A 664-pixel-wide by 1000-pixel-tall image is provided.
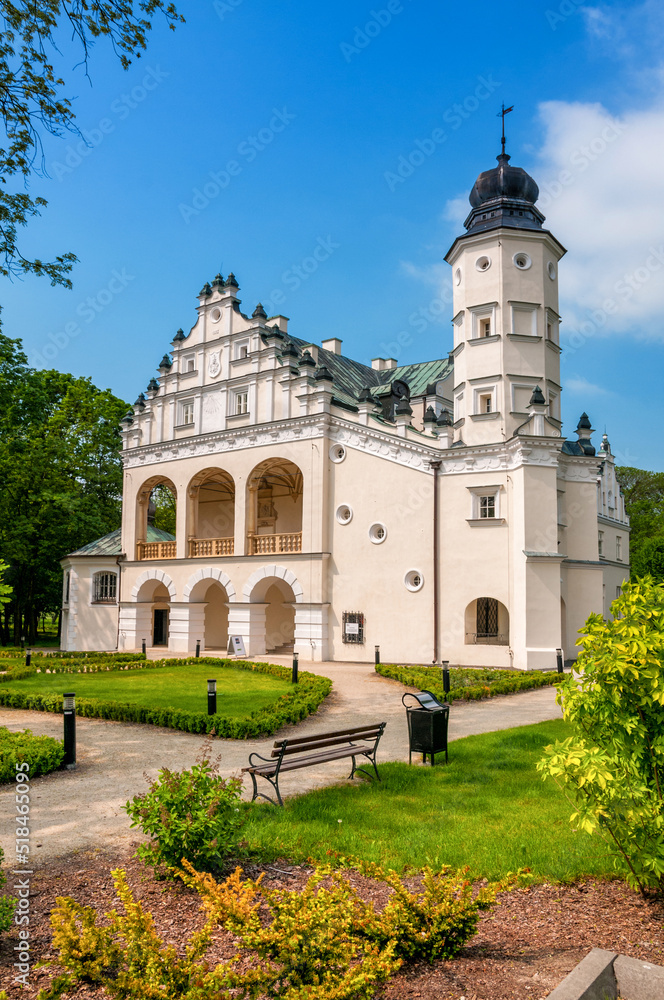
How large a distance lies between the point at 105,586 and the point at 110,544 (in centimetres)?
232

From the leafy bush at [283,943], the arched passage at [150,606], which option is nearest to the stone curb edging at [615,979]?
the leafy bush at [283,943]

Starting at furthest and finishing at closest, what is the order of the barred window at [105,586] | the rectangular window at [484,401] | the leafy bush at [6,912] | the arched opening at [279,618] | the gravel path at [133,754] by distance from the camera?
1. the barred window at [105,586]
2. the arched opening at [279,618]
3. the rectangular window at [484,401]
4. the gravel path at [133,754]
5. the leafy bush at [6,912]

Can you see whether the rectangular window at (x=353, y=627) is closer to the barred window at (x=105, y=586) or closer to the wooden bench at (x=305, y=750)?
the barred window at (x=105, y=586)

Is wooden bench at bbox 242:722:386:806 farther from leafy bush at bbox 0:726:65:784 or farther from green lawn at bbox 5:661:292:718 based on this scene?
green lawn at bbox 5:661:292:718

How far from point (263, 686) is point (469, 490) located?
437 inches

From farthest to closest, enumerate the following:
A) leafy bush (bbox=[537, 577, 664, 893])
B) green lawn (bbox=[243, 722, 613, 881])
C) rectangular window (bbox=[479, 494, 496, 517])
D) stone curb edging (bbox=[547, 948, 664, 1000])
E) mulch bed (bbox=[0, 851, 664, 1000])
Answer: rectangular window (bbox=[479, 494, 496, 517]) < green lawn (bbox=[243, 722, 613, 881]) < leafy bush (bbox=[537, 577, 664, 893]) < mulch bed (bbox=[0, 851, 664, 1000]) < stone curb edging (bbox=[547, 948, 664, 1000])

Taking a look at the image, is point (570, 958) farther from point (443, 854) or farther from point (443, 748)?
point (443, 748)

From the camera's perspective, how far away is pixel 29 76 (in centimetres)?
1028

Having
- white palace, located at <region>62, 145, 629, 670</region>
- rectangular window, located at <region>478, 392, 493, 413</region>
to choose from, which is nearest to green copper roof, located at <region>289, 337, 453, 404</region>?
white palace, located at <region>62, 145, 629, 670</region>

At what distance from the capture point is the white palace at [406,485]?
25.5m

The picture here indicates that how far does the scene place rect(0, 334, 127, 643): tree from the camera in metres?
37.9

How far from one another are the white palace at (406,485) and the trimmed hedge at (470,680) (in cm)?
273

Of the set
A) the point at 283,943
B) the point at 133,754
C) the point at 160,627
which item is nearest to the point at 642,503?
the point at 160,627

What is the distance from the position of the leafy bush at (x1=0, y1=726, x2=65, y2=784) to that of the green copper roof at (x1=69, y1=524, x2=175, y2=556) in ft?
88.1
